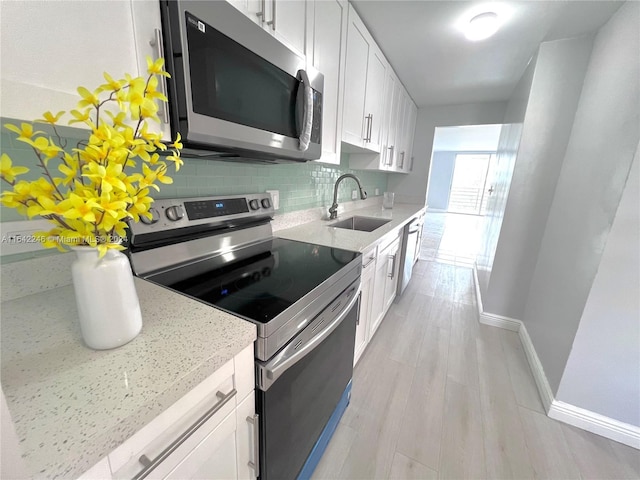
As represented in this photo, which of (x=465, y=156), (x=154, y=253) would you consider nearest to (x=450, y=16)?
(x=154, y=253)

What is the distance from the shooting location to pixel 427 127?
143 inches

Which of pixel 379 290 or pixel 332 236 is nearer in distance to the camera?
pixel 332 236

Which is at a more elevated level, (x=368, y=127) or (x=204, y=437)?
(x=368, y=127)

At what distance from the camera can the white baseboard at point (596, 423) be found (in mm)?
1286

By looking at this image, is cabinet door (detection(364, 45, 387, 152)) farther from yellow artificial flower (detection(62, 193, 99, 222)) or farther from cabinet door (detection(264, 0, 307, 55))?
yellow artificial flower (detection(62, 193, 99, 222))

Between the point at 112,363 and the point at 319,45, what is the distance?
149cm

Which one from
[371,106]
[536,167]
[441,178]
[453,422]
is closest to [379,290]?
[453,422]

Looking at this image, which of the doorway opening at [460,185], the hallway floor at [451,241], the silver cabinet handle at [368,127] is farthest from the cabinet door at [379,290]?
the doorway opening at [460,185]

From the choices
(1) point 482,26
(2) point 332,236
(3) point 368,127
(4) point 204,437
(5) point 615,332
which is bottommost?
(5) point 615,332

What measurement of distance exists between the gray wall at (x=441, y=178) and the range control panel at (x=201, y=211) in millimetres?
8758

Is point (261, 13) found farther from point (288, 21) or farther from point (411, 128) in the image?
point (411, 128)

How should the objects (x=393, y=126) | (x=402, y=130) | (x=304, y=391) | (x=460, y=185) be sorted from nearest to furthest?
(x=304, y=391)
(x=393, y=126)
(x=402, y=130)
(x=460, y=185)

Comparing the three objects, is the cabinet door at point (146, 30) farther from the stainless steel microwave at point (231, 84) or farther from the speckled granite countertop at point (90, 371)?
the speckled granite countertop at point (90, 371)

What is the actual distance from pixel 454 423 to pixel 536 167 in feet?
6.29
